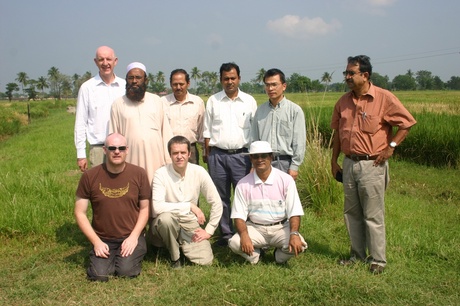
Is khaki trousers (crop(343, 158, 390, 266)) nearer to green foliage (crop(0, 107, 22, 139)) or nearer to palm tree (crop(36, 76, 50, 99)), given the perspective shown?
green foliage (crop(0, 107, 22, 139))

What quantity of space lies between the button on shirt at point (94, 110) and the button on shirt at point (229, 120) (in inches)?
43.3

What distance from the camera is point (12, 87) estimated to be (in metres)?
77.4

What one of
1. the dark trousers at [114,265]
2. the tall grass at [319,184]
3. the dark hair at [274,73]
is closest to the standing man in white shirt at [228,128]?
the dark hair at [274,73]

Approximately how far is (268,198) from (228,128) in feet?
2.99

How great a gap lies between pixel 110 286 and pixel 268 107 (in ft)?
7.38

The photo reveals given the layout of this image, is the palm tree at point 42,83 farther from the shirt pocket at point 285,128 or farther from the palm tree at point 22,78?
the shirt pocket at point 285,128

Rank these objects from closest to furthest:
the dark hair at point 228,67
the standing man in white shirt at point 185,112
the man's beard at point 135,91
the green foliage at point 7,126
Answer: the man's beard at point 135,91, the dark hair at point 228,67, the standing man in white shirt at point 185,112, the green foliage at point 7,126

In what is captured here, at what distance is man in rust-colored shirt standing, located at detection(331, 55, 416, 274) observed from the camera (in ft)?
11.7

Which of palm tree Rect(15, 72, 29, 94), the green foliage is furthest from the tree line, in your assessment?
the green foliage

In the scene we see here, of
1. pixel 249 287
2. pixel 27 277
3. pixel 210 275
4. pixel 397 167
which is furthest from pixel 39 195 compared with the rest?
pixel 397 167

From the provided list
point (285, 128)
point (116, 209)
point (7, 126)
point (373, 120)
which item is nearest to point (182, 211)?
point (116, 209)

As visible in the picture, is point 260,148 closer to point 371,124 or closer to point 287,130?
point 287,130

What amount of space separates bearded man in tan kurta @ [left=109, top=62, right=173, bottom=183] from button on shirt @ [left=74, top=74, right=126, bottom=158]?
35 centimetres

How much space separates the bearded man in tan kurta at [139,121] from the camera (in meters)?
4.02
